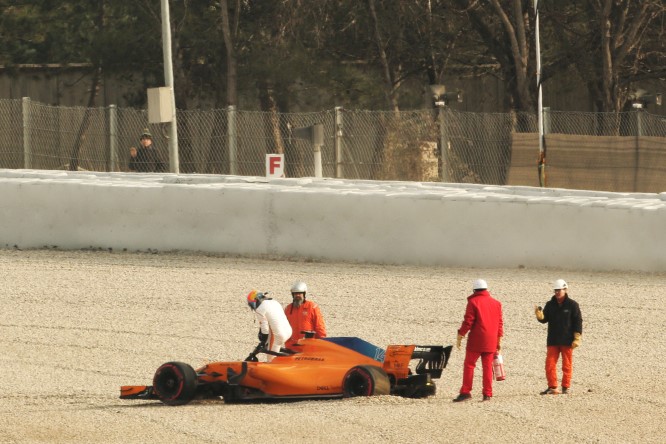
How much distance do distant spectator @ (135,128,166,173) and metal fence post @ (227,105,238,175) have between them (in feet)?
4.96

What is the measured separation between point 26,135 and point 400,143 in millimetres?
6918

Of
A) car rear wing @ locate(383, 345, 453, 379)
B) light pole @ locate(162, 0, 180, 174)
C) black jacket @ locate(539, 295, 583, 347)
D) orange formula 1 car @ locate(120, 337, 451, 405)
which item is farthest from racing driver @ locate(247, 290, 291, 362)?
light pole @ locate(162, 0, 180, 174)

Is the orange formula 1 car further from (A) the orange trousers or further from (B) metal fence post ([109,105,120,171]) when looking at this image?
(B) metal fence post ([109,105,120,171])

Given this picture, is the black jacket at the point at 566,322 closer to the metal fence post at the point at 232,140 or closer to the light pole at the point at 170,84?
the metal fence post at the point at 232,140

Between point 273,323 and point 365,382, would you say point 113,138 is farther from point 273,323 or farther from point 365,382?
point 365,382

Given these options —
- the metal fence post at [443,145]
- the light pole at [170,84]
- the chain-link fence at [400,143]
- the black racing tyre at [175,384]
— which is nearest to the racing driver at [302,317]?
the black racing tyre at [175,384]

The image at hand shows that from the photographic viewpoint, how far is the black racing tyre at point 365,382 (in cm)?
1213

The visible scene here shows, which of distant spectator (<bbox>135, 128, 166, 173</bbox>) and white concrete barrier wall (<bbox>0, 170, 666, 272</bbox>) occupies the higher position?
distant spectator (<bbox>135, 128, 166, 173</bbox>)

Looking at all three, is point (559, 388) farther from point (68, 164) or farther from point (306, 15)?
point (306, 15)

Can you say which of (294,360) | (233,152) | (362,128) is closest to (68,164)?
(233,152)

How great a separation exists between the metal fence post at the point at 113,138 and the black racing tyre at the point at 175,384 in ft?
43.1

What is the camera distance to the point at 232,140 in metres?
24.5

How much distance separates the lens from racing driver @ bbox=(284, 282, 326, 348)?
13.4 m

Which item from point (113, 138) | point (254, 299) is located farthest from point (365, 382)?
point (113, 138)
